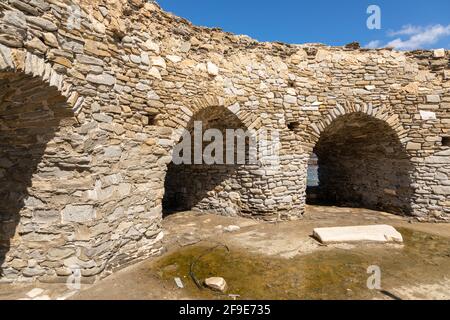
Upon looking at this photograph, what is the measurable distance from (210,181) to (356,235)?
400 cm

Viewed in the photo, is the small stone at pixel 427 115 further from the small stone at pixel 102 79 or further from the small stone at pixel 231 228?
the small stone at pixel 102 79

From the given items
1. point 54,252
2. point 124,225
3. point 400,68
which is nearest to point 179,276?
point 124,225

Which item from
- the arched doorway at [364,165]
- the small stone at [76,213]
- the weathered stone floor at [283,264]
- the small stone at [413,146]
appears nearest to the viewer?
the weathered stone floor at [283,264]

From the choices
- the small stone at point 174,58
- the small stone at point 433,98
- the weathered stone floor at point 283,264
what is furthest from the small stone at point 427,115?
the small stone at point 174,58

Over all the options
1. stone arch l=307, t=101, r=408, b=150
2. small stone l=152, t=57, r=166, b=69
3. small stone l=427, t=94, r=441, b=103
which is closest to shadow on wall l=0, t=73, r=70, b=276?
small stone l=152, t=57, r=166, b=69

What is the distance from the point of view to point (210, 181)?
26.0 ft

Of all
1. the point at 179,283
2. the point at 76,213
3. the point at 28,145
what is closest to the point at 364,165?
the point at 179,283

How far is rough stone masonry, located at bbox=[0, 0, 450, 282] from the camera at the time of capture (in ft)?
12.4

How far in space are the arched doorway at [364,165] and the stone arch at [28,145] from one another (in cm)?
679

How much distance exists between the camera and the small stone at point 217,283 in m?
3.80

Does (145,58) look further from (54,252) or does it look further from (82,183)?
(54,252)

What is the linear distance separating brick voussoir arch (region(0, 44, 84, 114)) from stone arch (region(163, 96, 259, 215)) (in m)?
2.15
